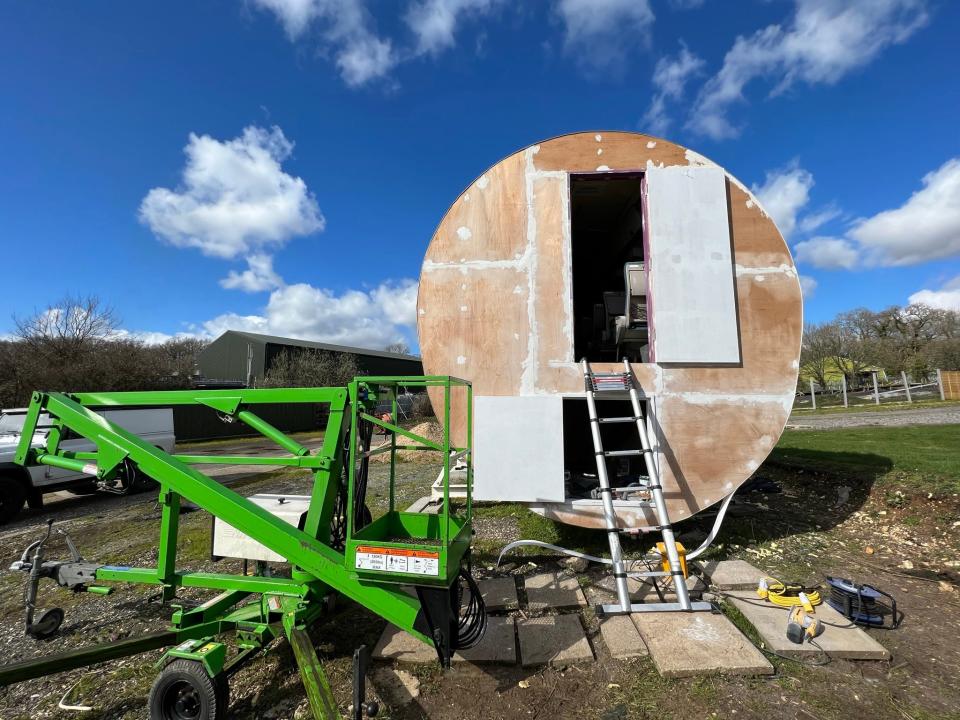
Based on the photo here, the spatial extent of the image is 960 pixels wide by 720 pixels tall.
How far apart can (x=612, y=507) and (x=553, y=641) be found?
140 cm

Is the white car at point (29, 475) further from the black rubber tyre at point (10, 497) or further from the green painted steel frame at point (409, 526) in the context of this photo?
the green painted steel frame at point (409, 526)

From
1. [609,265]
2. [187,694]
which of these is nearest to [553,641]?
[187,694]

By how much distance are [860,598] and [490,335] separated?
4179 millimetres

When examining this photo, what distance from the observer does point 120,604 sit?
15.5ft

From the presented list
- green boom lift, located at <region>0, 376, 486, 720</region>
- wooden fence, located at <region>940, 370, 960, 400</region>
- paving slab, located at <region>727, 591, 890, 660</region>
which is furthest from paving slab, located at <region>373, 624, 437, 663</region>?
wooden fence, located at <region>940, 370, 960, 400</region>

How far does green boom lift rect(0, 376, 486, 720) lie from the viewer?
2.88 meters

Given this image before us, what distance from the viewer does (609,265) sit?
9.59m

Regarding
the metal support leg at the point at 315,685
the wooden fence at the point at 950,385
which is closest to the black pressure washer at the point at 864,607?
the metal support leg at the point at 315,685

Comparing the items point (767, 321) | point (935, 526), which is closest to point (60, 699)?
point (767, 321)

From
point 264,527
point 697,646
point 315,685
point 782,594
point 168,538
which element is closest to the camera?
point 315,685

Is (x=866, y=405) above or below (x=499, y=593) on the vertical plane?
above

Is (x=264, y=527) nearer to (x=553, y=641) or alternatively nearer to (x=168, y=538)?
(x=168, y=538)

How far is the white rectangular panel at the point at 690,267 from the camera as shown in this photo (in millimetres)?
5051

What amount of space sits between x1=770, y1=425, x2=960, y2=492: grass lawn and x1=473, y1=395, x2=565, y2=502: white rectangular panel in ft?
19.6
